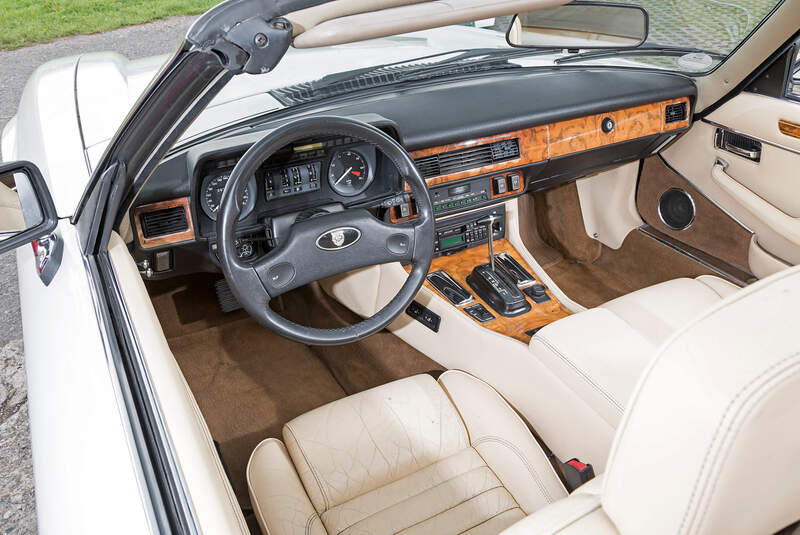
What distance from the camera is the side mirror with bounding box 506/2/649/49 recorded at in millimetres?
2570

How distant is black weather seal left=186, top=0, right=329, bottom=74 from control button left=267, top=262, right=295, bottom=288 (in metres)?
0.82

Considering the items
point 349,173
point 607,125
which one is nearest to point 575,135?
point 607,125

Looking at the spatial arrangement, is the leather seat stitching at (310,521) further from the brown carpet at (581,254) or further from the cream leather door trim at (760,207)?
the cream leather door trim at (760,207)

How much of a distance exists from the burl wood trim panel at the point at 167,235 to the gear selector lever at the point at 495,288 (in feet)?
3.99

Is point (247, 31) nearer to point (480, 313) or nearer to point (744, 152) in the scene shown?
point (480, 313)

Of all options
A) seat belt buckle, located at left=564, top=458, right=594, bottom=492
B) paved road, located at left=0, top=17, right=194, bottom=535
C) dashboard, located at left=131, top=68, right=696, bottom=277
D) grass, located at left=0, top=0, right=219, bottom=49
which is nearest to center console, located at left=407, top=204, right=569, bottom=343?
dashboard, located at left=131, top=68, right=696, bottom=277

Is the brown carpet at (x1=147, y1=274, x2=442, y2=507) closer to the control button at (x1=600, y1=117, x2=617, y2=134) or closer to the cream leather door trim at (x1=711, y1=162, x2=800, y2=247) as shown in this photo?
the control button at (x1=600, y1=117, x2=617, y2=134)

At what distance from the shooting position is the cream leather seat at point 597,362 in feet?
6.23

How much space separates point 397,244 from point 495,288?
36.6 inches

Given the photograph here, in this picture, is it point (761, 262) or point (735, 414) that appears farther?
point (761, 262)

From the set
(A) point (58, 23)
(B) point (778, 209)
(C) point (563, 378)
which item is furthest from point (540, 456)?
(A) point (58, 23)

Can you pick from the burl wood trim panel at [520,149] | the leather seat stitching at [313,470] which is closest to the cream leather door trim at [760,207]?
the burl wood trim panel at [520,149]

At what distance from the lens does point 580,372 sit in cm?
196

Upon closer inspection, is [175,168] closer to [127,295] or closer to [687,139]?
[127,295]
